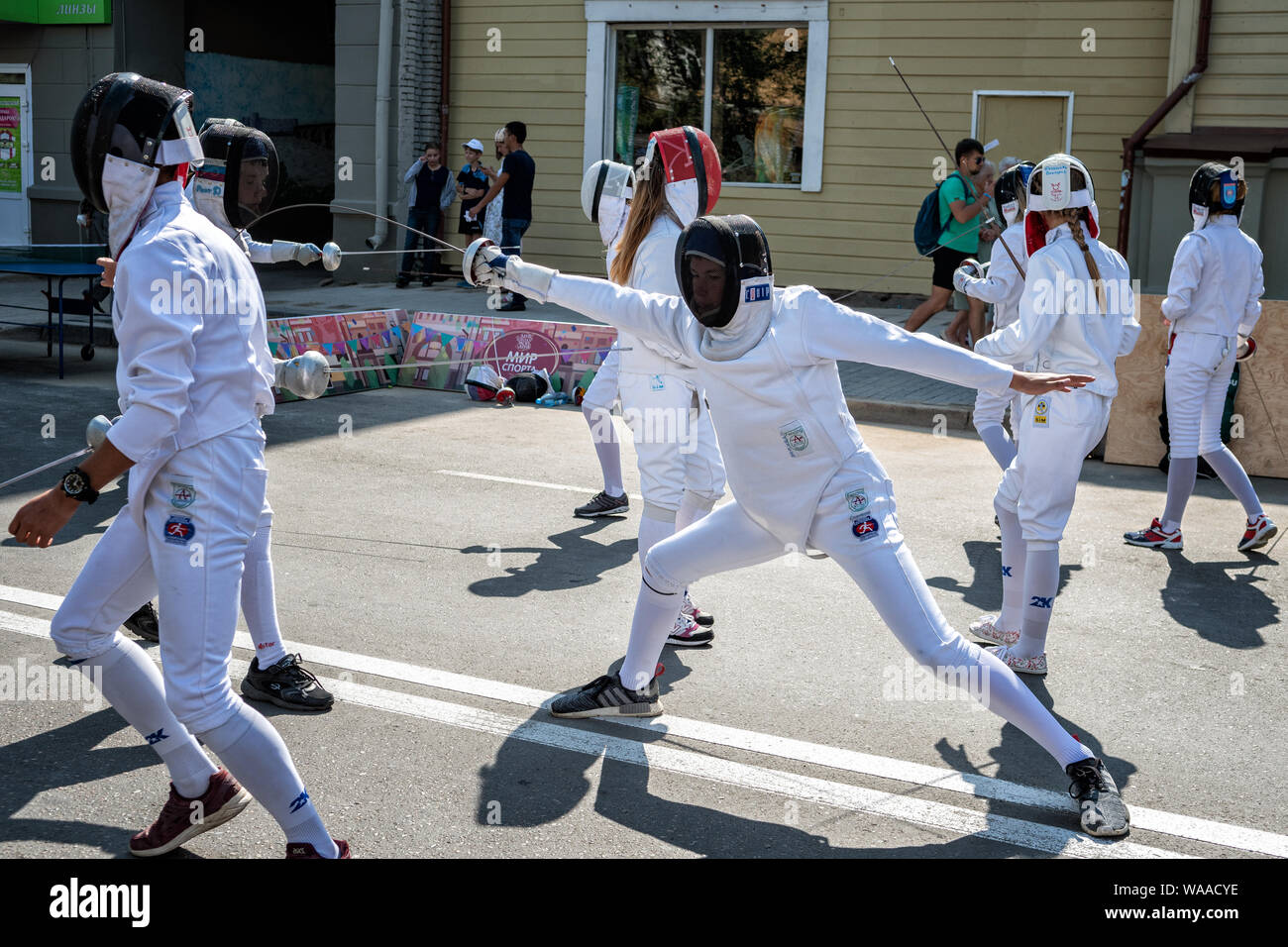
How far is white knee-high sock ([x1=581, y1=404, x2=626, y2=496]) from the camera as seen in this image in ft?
25.3

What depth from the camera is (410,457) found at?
9.01 meters

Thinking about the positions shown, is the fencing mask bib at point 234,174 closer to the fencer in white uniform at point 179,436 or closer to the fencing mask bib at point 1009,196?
the fencer in white uniform at point 179,436

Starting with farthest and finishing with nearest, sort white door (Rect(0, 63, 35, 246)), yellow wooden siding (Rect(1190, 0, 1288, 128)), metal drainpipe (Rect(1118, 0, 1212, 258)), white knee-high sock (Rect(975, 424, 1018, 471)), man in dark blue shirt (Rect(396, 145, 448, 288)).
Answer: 1. white door (Rect(0, 63, 35, 246))
2. man in dark blue shirt (Rect(396, 145, 448, 288))
3. metal drainpipe (Rect(1118, 0, 1212, 258))
4. yellow wooden siding (Rect(1190, 0, 1288, 128))
5. white knee-high sock (Rect(975, 424, 1018, 471))

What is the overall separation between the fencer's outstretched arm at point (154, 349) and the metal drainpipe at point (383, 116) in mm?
14690

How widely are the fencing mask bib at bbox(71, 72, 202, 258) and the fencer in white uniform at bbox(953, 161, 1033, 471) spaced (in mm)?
3795

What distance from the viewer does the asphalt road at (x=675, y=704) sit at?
3.89 metres

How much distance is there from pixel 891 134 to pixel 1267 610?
10466mm

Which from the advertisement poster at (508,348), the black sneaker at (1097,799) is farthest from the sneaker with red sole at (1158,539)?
the advertisement poster at (508,348)

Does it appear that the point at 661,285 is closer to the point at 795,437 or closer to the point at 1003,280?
the point at 795,437

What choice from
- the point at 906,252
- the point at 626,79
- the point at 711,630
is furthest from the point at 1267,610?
the point at 626,79

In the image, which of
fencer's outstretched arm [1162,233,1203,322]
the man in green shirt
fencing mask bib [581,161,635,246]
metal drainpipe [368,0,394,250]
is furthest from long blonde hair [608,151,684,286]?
metal drainpipe [368,0,394,250]

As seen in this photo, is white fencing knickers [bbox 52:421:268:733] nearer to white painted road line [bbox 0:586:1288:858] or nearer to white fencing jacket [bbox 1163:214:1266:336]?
white painted road line [bbox 0:586:1288:858]

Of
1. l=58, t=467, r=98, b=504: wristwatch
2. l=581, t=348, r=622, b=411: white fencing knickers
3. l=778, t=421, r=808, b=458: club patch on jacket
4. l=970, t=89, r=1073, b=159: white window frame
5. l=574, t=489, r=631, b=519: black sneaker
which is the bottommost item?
l=574, t=489, r=631, b=519: black sneaker

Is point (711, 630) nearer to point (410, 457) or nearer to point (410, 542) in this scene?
point (410, 542)
